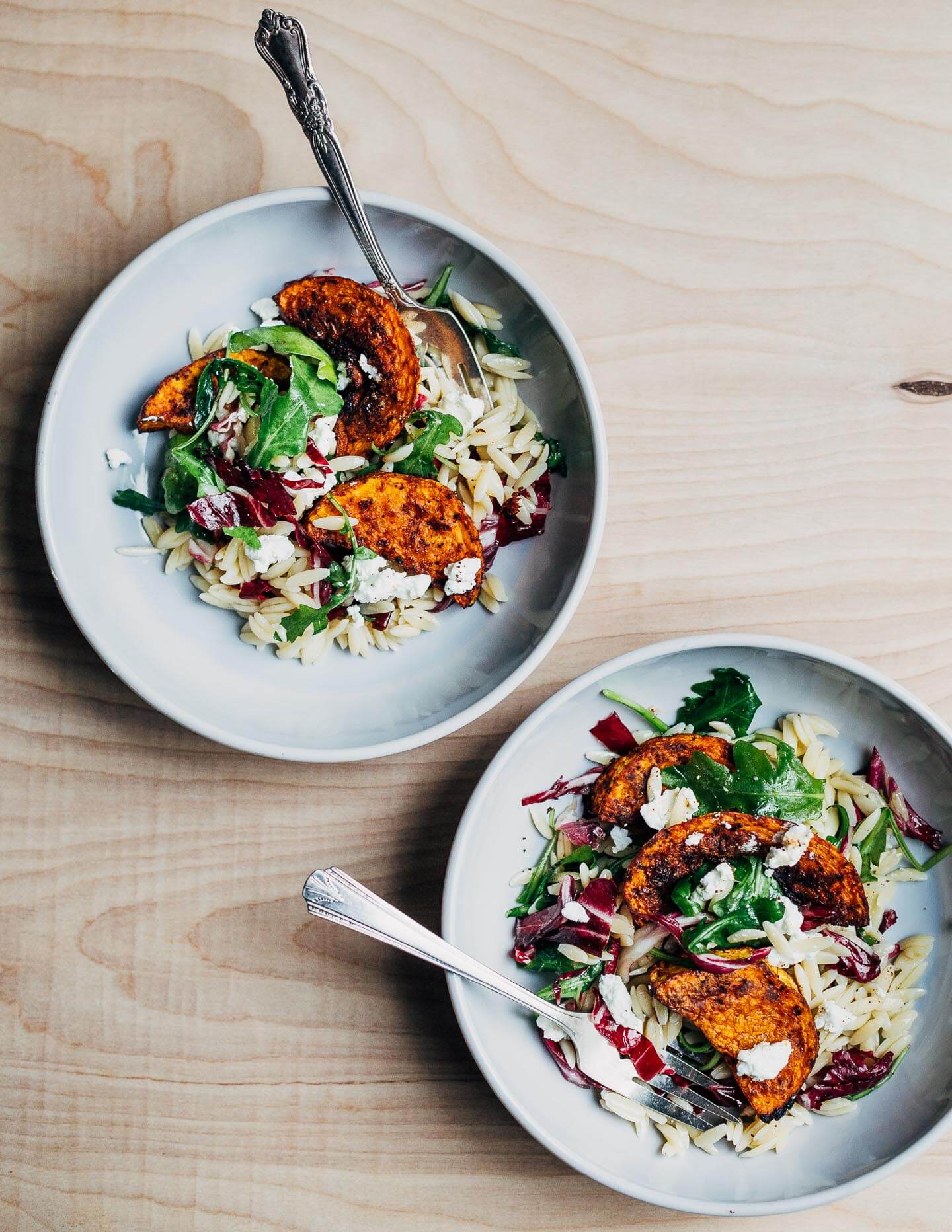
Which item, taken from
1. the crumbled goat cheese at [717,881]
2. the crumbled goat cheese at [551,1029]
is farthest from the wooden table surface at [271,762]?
the crumbled goat cheese at [717,881]

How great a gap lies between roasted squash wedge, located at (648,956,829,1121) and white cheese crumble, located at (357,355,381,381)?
1190 mm

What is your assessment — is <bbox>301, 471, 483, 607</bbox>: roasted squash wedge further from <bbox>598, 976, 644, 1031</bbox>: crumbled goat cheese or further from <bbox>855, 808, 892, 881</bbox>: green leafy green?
<bbox>855, 808, 892, 881</bbox>: green leafy green

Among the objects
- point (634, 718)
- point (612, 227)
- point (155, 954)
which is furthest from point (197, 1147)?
point (612, 227)

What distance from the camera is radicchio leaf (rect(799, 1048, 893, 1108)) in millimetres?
1733

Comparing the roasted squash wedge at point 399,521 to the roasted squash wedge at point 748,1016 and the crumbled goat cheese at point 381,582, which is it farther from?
the roasted squash wedge at point 748,1016

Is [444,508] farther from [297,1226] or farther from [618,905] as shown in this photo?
[297,1226]

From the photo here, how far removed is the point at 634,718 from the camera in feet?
5.86

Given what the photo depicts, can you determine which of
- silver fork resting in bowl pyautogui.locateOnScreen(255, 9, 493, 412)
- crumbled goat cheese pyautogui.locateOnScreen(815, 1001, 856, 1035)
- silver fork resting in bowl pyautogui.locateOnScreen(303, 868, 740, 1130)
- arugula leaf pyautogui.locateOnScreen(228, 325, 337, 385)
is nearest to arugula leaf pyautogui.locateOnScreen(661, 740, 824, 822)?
crumbled goat cheese pyautogui.locateOnScreen(815, 1001, 856, 1035)

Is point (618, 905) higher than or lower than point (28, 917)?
higher

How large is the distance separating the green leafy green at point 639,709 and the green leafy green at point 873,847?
0.43 m

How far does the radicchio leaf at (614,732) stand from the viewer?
5.78 ft

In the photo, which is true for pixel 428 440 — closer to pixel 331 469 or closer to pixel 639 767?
pixel 331 469

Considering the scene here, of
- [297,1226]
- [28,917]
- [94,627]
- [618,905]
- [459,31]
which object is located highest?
[459,31]

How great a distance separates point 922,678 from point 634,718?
61 cm
